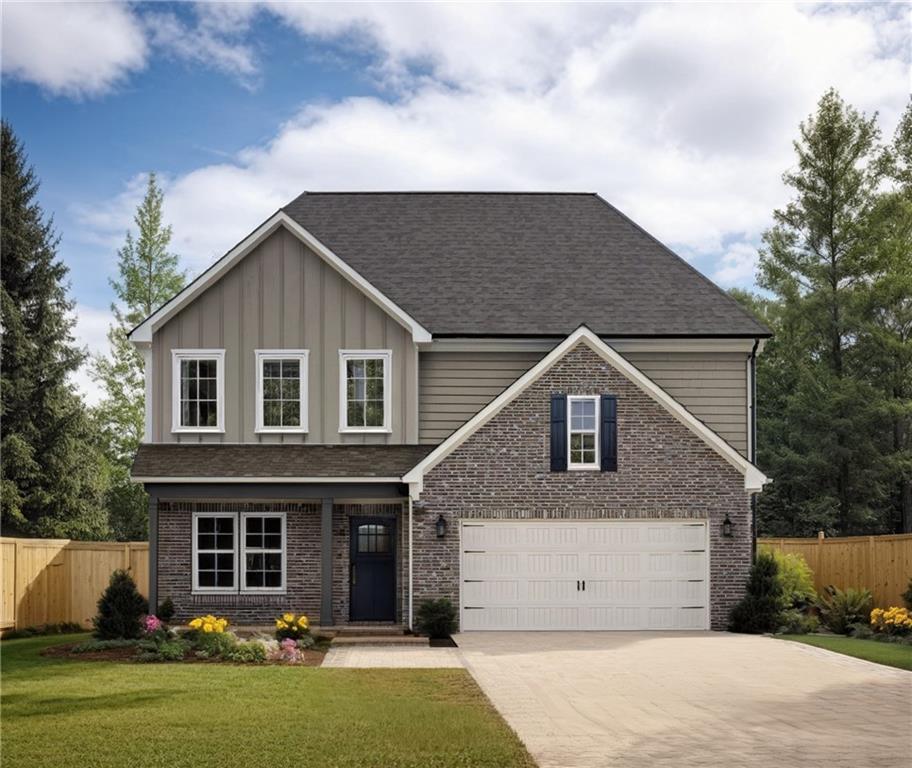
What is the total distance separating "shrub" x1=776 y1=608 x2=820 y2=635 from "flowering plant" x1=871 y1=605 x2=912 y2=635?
125 centimetres

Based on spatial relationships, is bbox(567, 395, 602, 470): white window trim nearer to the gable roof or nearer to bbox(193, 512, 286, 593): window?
the gable roof

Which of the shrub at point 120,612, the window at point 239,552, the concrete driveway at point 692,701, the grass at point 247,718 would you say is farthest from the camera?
the window at point 239,552

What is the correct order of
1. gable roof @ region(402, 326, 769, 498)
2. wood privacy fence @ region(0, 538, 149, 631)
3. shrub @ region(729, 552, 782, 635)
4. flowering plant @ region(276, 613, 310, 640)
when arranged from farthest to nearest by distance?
wood privacy fence @ region(0, 538, 149, 631) < gable roof @ region(402, 326, 769, 498) < shrub @ region(729, 552, 782, 635) < flowering plant @ region(276, 613, 310, 640)

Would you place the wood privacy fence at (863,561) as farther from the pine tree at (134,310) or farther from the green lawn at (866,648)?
the pine tree at (134,310)

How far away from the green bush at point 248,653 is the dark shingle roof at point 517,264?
349 inches

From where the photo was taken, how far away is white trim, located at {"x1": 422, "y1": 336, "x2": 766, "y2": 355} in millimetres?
25203

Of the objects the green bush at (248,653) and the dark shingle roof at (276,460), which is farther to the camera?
the dark shingle roof at (276,460)

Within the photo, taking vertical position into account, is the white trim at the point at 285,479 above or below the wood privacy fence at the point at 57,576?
above

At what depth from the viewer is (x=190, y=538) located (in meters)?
24.3

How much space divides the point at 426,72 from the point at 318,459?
8.09 metres

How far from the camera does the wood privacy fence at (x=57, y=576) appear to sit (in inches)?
933

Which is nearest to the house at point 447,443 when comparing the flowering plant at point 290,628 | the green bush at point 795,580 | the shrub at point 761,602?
the shrub at point 761,602

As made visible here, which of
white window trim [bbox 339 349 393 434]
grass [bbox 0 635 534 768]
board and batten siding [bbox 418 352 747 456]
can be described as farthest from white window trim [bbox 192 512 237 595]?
grass [bbox 0 635 534 768]

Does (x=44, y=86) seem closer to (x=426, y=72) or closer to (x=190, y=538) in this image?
(x=426, y=72)
